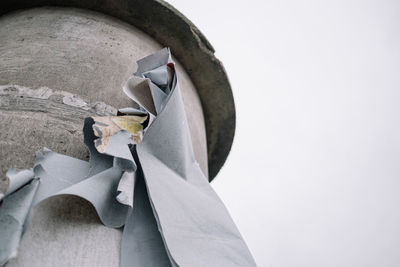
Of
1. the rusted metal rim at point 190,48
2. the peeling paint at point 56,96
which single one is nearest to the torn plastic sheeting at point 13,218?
the peeling paint at point 56,96

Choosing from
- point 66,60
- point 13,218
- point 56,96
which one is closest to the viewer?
point 13,218

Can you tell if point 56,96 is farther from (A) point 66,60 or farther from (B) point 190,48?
(B) point 190,48

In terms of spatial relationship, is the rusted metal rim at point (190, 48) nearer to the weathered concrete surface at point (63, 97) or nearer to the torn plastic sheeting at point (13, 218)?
the weathered concrete surface at point (63, 97)

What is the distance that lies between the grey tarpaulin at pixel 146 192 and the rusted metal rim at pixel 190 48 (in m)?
1.29

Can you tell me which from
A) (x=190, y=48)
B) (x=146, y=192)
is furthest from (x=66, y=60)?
(x=190, y=48)

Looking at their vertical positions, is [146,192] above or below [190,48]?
below

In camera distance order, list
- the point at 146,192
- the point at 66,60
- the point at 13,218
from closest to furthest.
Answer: the point at 13,218
the point at 146,192
the point at 66,60

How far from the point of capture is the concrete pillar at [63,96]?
1.06 metres

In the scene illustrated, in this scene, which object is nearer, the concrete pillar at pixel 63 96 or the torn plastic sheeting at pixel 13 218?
the torn plastic sheeting at pixel 13 218

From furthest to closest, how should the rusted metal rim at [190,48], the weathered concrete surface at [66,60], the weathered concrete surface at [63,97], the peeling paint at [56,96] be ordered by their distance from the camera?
the rusted metal rim at [190,48] → the peeling paint at [56,96] → the weathered concrete surface at [66,60] → the weathered concrete surface at [63,97]

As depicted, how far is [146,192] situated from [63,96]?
0.75m

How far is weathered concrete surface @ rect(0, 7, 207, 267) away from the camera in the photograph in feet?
3.46

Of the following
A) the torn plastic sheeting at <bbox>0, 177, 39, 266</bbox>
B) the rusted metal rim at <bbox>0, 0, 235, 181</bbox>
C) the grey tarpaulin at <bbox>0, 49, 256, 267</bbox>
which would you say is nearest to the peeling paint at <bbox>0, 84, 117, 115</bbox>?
the grey tarpaulin at <bbox>0, 49, 256, 267</bbox>

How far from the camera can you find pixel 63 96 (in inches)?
67.4
